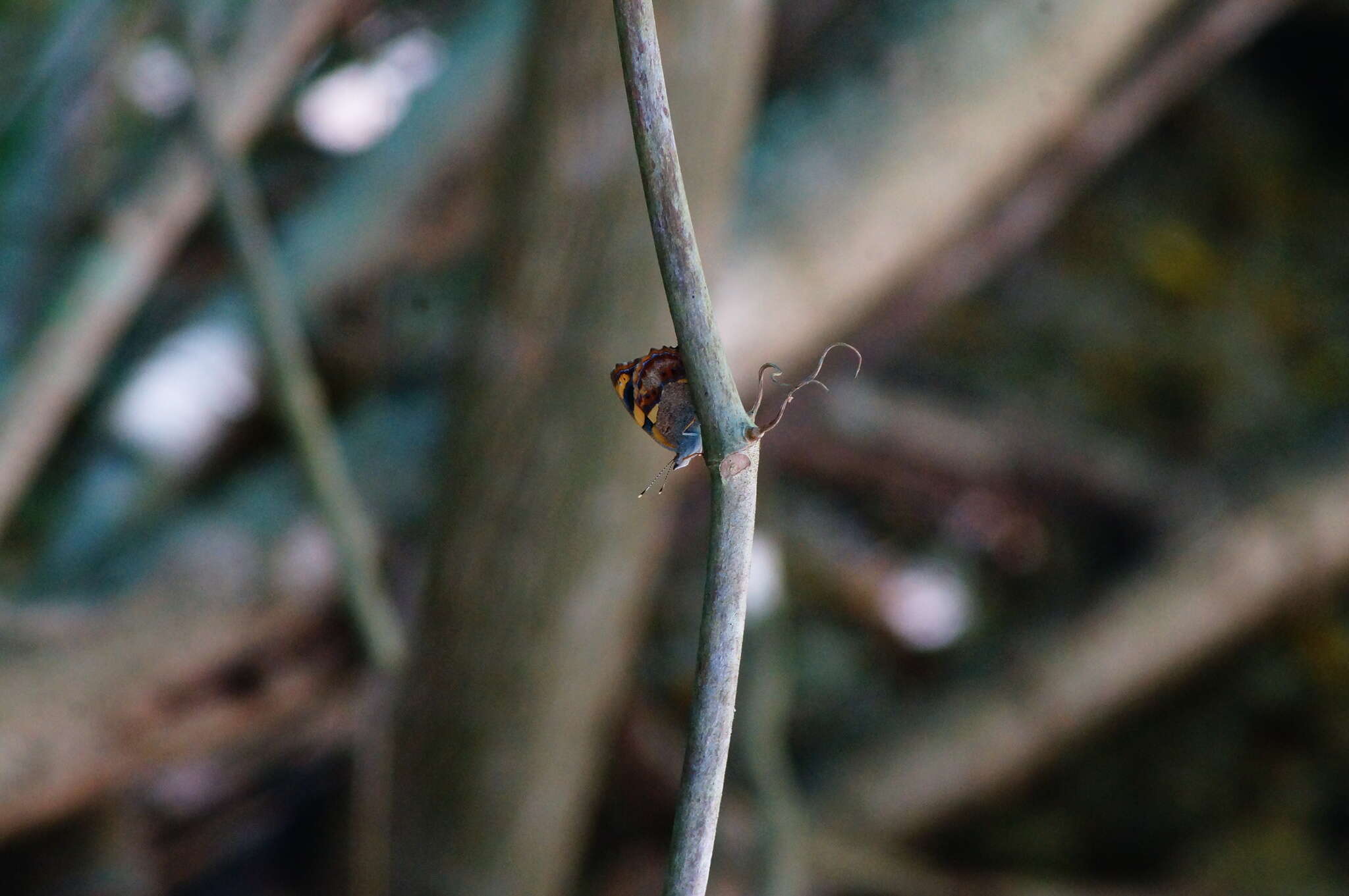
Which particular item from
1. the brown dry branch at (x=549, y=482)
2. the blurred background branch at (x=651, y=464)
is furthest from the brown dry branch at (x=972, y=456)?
the brown dry branch at (x=549, y=482)

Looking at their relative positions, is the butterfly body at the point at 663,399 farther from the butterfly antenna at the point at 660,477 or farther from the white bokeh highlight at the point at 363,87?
the white bokeh highlight at the point at 363,87

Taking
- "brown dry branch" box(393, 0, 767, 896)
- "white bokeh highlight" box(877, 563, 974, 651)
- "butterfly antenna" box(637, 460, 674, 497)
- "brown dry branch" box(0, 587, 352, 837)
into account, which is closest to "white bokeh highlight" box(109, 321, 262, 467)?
"brown dry branch" box(0, 587, 352, 837)

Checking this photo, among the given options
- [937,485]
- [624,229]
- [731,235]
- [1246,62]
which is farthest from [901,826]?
[1246,62]

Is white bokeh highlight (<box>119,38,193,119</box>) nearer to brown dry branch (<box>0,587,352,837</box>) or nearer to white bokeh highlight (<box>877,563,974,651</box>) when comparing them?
brown dry branch (<box>0,587,352,837</box>)

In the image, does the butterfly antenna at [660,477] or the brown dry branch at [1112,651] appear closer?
the butterfly antenna at [660,477]

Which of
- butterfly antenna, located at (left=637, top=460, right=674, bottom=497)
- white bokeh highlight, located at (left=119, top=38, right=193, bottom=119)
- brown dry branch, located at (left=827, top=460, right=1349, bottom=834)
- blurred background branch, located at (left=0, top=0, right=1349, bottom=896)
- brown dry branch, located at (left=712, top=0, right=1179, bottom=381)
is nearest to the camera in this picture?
butterfly antenna, located at (left=637, top=460, right=674, bottom=497)

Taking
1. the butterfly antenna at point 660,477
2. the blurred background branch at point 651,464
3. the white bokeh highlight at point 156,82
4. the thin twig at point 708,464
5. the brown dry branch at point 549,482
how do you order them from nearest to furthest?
1. the thin twig at point 708,464
2. the butterfly antenna at point 660,477
3. the brown dry branch at point 549,482
4. the blurred background branch at point 651,464
5. the white bokeh highlight at point 156,82
